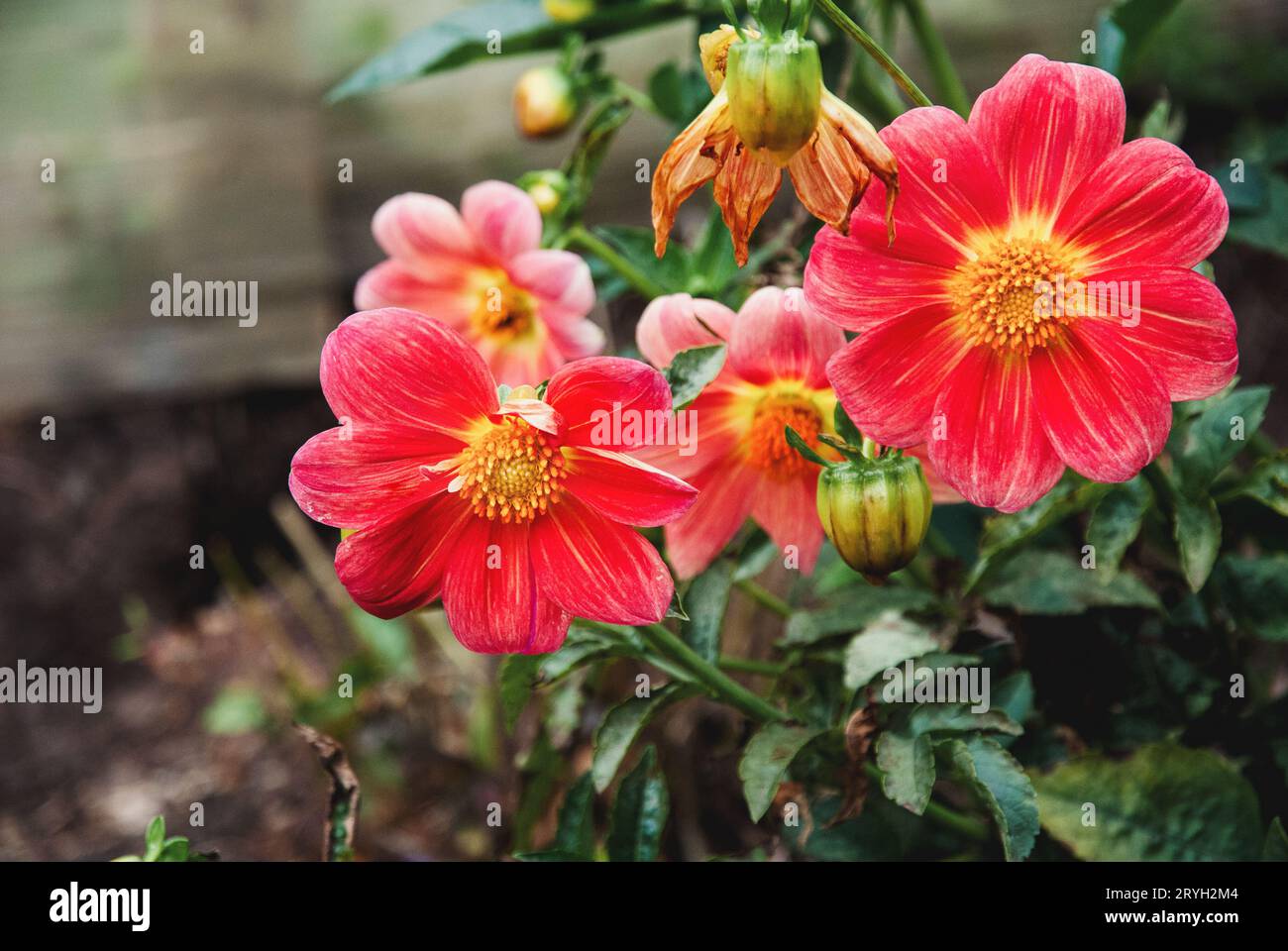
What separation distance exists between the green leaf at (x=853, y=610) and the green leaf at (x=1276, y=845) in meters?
0.23

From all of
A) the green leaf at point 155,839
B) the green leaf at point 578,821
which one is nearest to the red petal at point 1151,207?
the green leaf at point 578,821

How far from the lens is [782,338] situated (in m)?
0.64

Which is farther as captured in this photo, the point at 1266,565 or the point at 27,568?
the point at 27,568

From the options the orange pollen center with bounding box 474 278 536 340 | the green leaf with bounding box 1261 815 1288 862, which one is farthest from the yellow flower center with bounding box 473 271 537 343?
the green leaf with bounding box 1261 815 1288 862

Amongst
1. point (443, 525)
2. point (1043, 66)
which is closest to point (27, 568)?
point (443, 525)

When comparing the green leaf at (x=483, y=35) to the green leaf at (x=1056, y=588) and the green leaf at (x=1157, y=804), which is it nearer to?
the green leaf at (x=1056, y=588)

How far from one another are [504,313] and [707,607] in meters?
0.24

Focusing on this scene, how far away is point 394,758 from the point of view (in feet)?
4.95

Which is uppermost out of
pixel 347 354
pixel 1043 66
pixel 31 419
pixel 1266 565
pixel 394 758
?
pixel 31 419

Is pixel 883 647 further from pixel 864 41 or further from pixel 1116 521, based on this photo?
pixel 864 41

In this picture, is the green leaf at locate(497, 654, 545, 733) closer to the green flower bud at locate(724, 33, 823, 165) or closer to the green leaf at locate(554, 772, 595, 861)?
the green leaf at locate(554, 772, 595, 861)

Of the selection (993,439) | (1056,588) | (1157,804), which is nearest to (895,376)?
(993,439)

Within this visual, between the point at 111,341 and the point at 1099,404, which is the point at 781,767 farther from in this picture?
the point at 111,341

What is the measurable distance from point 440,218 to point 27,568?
4.61 feet
